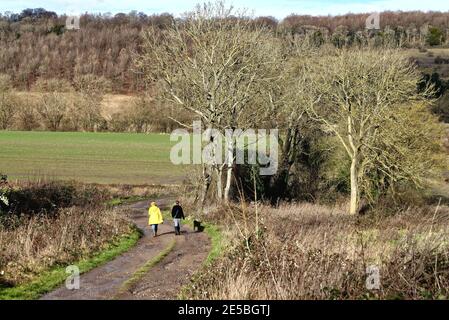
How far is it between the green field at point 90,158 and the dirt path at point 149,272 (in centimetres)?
2456

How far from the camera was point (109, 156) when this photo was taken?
6438cm

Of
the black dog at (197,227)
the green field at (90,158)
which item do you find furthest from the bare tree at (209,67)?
the green field at (90,158)

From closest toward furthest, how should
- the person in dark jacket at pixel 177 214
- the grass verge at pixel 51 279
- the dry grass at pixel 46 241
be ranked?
the grass verge at pixel 51 279
the dry grass at pixel 46 241
the person in dark jacket at pixel 177 214

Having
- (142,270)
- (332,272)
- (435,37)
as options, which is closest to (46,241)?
(142,270)

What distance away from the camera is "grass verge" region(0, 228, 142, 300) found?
11578 mm

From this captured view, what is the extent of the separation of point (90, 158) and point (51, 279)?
51.6m

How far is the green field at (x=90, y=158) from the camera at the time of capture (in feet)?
169

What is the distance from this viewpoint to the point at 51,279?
12.8 meters

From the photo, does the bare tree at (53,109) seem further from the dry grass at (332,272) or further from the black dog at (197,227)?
the dry grass at (332,272)

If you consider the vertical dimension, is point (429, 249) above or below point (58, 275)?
above

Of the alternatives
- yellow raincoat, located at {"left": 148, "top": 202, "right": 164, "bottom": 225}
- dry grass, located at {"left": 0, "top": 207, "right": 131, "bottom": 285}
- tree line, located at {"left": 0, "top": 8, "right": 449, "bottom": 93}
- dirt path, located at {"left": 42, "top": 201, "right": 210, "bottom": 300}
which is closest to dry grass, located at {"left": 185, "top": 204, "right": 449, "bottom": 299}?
dirt path, located at {"left": 42, "top": 201, "right": 210, "bottom": 300}
